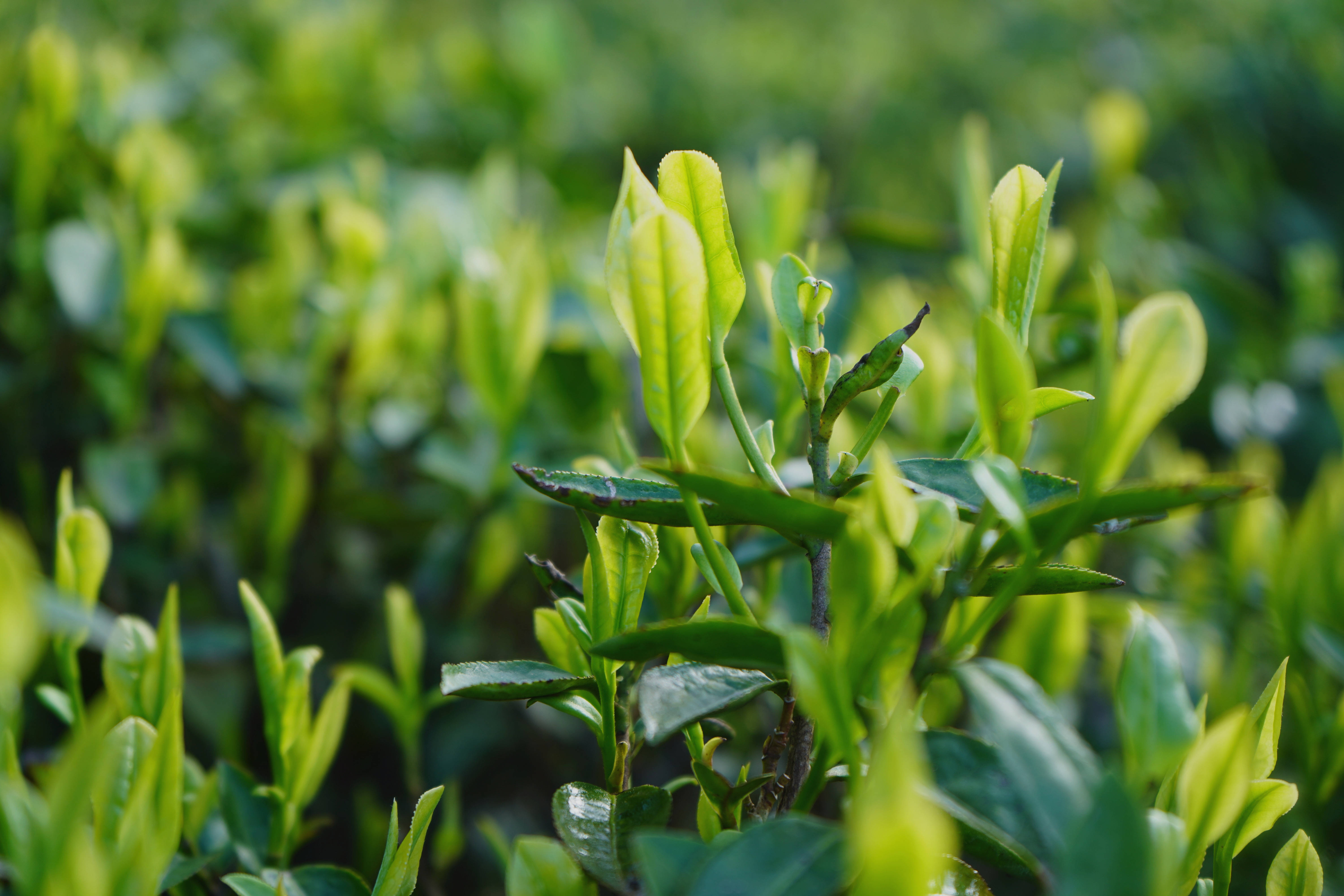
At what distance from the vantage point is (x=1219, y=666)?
902mm

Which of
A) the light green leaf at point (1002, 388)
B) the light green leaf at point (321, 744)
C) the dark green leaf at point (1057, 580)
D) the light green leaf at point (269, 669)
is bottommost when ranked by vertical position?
the light green leaf at point (321, 744)

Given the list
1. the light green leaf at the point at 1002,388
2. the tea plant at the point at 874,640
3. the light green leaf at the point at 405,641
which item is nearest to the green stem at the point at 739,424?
the tea plant at the point at 874,640

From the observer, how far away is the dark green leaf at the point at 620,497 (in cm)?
47

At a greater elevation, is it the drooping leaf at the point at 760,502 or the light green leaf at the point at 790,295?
the light green leaf at the point at 790,295

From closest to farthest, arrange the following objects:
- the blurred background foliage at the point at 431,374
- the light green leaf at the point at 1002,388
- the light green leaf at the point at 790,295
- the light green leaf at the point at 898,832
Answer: the light green leaf at the point at 898,832
the light green leaf at the point at 1002,388
the light green leaf at the point at 790,295
the blurred background foliage at the point at 431,374

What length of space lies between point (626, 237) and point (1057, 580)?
0.28 metres

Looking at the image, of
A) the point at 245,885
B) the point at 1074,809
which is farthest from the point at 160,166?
the point at 1074,809

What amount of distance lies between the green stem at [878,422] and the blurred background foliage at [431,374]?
117mm

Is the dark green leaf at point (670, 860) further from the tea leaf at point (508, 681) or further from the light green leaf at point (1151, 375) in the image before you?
the light green leaf at point (1151, 375)

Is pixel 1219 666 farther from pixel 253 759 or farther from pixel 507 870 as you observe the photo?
pixel 253 759

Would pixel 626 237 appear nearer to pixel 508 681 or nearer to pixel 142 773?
pixel 508 681

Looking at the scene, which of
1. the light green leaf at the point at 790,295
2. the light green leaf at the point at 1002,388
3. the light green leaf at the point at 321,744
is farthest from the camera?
the light green leaf at the point at 321,744

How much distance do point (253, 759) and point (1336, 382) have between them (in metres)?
1.37

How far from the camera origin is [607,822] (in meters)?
0.52
